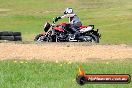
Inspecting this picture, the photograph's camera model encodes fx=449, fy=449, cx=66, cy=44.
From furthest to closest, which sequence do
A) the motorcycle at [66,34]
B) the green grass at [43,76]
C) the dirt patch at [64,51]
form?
the motorcycle at [66,34] < the dirt patch at [64,51] < the green grass at [43,76]

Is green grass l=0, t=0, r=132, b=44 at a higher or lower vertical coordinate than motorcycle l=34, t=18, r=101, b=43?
lower

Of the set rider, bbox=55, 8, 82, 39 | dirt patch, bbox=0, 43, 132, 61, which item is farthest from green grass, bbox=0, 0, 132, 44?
dirt patch, bbox=0, 43, 132, 61

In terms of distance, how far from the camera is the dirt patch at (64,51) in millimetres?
14637

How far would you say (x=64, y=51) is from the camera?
15.8 m

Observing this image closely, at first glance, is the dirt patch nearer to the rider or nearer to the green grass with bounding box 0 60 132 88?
the rider

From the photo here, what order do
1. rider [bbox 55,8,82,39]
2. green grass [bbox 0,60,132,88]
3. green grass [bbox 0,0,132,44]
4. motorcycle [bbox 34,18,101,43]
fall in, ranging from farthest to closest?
green grass [bbox 0,0,132,44] < rider [bbox 55,8,82,39] < motorcycle [bbox 34,18,101,43] < green grass [bbox 0,60,132,88]

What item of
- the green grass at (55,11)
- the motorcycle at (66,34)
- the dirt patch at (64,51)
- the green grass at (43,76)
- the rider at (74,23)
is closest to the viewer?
the green grass at (43,76)

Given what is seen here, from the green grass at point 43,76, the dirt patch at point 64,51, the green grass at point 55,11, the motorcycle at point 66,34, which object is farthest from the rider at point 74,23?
the green grass at point 55,11

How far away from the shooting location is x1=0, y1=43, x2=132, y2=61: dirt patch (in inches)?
576

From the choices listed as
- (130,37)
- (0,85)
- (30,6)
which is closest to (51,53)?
(0,85)

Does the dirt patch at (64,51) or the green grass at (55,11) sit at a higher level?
the dirt patch at (64,51)

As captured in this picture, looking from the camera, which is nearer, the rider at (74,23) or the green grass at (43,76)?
the green grass at (43,76)

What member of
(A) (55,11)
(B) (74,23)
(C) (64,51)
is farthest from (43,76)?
(A) (55,11)

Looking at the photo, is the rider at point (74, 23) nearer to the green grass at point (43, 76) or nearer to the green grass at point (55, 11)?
the green grass at point (43, 76)
